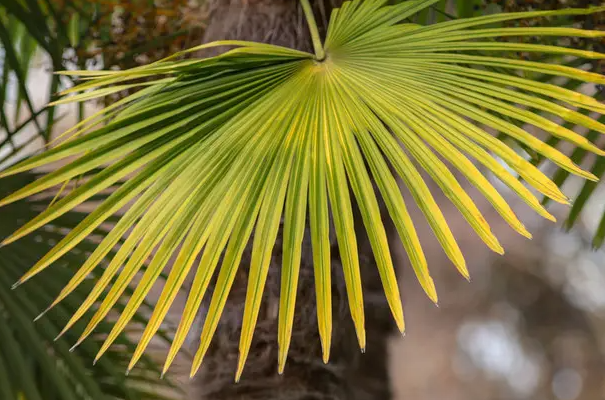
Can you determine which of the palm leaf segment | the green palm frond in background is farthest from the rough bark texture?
the palm leaf segment

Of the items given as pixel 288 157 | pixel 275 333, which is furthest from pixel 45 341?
pixel 288 157

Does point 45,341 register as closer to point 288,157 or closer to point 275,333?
point 275,333

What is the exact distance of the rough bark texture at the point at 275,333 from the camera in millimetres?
1053

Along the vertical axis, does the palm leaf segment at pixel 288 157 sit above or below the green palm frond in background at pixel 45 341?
above

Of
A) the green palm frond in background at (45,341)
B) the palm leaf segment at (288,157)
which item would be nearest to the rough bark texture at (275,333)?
the green palm frond in background at (45,341)

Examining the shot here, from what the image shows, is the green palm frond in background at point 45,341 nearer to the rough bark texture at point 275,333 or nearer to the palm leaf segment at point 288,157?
the rough bark texture at point 275,333

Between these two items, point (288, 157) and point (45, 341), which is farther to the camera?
point (45, 341)

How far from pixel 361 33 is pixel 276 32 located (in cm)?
27

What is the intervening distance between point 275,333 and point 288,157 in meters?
0.36

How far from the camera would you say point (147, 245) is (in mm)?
731

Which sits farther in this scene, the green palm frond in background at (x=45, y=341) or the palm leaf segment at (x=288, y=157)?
the green palm frond in background at (x=45, y=341)

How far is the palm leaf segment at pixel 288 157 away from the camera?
2.29 ft

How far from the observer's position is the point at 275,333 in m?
1.04

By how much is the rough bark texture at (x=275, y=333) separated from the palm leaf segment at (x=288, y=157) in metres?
0.29
